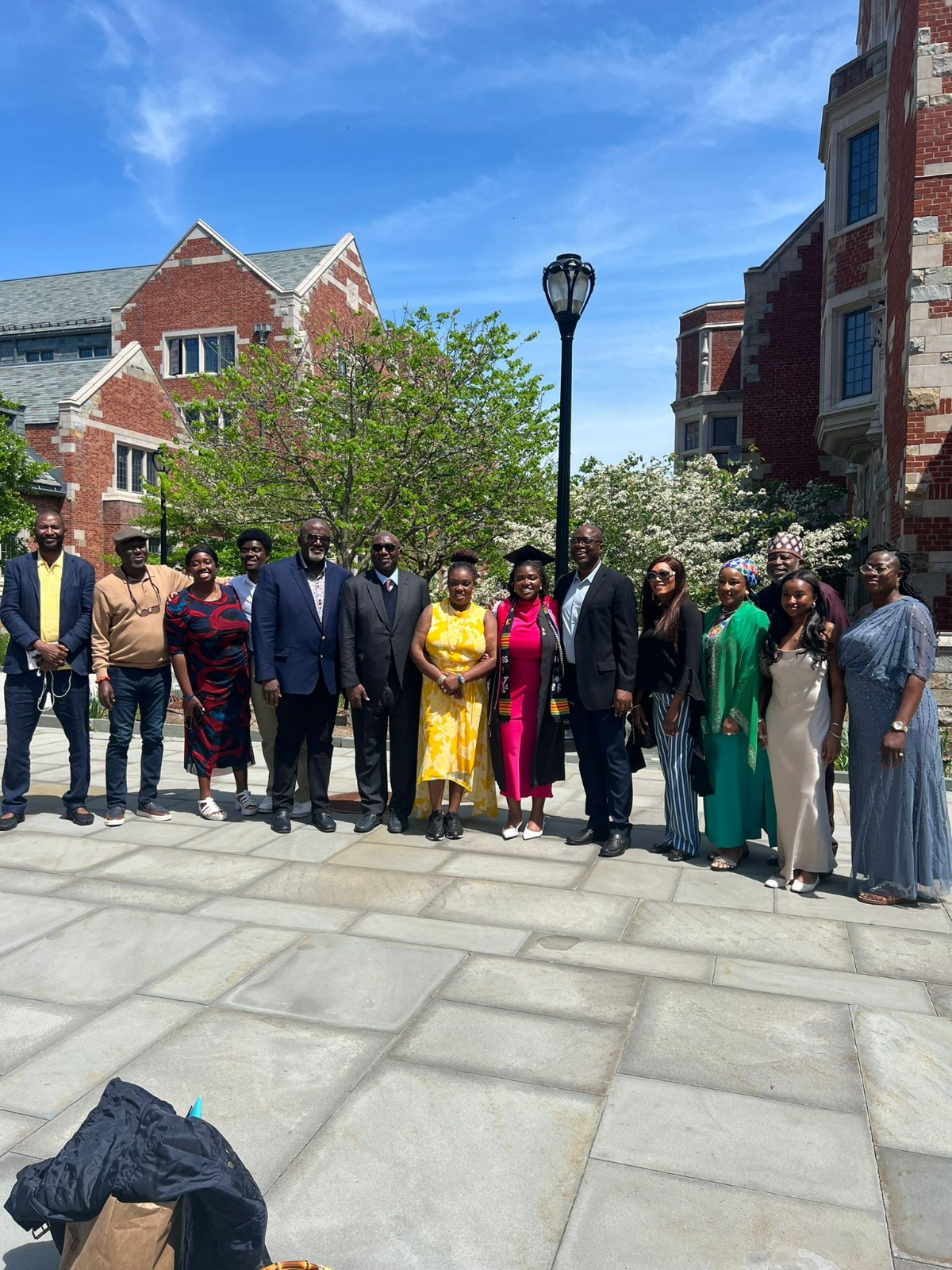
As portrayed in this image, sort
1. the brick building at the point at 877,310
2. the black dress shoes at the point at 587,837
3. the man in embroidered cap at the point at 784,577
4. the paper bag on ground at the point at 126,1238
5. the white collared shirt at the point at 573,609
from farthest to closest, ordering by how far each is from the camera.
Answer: the brick building at the point at 877,310 < the black dress shoes at the point at 587,837 < the white collared shirt at the point at 573,609 < the man in embroidered cap at the point at 784,577 < the paper bag on ground at the point at 126,1238

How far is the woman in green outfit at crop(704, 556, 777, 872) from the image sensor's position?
5.66m

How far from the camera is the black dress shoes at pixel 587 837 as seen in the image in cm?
647

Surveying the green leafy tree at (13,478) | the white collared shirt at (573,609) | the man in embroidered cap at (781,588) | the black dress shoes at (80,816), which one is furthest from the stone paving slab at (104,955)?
the green leafy tree at (13,478)

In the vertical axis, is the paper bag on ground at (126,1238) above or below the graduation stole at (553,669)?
below

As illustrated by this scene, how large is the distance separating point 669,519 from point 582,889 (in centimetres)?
1341

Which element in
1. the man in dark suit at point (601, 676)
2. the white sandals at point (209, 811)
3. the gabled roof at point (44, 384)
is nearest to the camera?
the man in dark suit at point (601, 676)

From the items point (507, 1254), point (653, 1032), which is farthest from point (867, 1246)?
point (653, 1032)

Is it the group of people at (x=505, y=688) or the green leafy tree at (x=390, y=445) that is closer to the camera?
the group of people at (x=505, y=688)

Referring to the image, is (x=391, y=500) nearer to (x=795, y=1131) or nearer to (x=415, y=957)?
(x=415, y=957)

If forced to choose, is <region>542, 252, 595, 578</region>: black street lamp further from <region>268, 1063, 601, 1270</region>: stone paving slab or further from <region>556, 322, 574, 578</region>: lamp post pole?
<region>268, 1063, 601, 1270</region>: stone paving slab

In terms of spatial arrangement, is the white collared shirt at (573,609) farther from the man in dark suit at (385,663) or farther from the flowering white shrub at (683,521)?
the flowering white shrub at (683,521)

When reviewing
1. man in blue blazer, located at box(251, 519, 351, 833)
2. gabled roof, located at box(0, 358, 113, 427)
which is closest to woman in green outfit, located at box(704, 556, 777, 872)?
man in blue blazer, located at box(251, 519, 351, 833)

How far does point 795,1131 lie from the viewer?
2957mm

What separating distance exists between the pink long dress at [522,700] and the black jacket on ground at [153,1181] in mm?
4303
